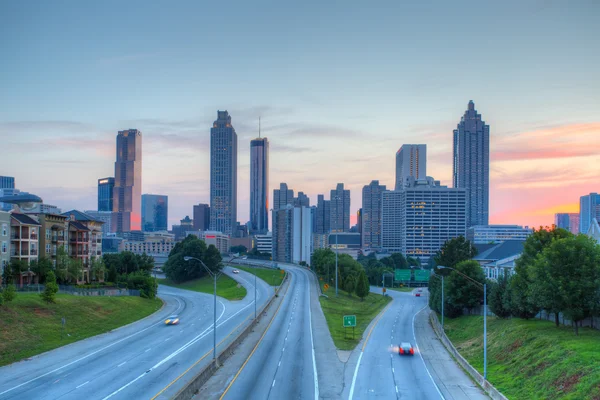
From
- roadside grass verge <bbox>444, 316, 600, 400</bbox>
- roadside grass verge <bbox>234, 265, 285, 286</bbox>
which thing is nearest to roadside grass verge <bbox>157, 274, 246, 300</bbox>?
roadside grass verge <bbox>234, 265, 285, 286</bbox>

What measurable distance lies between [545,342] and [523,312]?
55.0ft

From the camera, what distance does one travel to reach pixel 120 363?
48125mm

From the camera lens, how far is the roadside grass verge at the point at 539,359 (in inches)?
1403

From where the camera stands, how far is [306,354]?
52.9 metres

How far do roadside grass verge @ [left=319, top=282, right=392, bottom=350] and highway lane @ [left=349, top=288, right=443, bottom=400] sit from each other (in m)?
1.95

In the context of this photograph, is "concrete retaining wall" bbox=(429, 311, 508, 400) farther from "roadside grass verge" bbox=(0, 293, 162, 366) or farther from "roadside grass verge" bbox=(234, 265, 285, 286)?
"roadside grass verge" bbox=(234, 265, 285, 286)

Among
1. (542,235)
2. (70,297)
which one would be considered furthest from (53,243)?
(542,235)

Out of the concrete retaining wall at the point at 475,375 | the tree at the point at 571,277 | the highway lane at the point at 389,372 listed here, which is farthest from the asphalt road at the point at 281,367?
the tree at the point at 571,277

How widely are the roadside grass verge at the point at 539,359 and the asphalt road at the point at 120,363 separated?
24228 mm

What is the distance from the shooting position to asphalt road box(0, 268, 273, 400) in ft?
127

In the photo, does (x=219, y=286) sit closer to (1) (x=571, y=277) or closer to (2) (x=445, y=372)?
(2) (x=445, y=372)

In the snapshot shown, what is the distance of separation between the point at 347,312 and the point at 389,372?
4604cm

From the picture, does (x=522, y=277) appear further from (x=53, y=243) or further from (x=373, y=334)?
(x=53, y=243)

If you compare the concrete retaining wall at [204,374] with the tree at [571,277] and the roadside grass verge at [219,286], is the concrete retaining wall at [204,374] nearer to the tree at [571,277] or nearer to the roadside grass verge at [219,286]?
the tree at [571,277]
